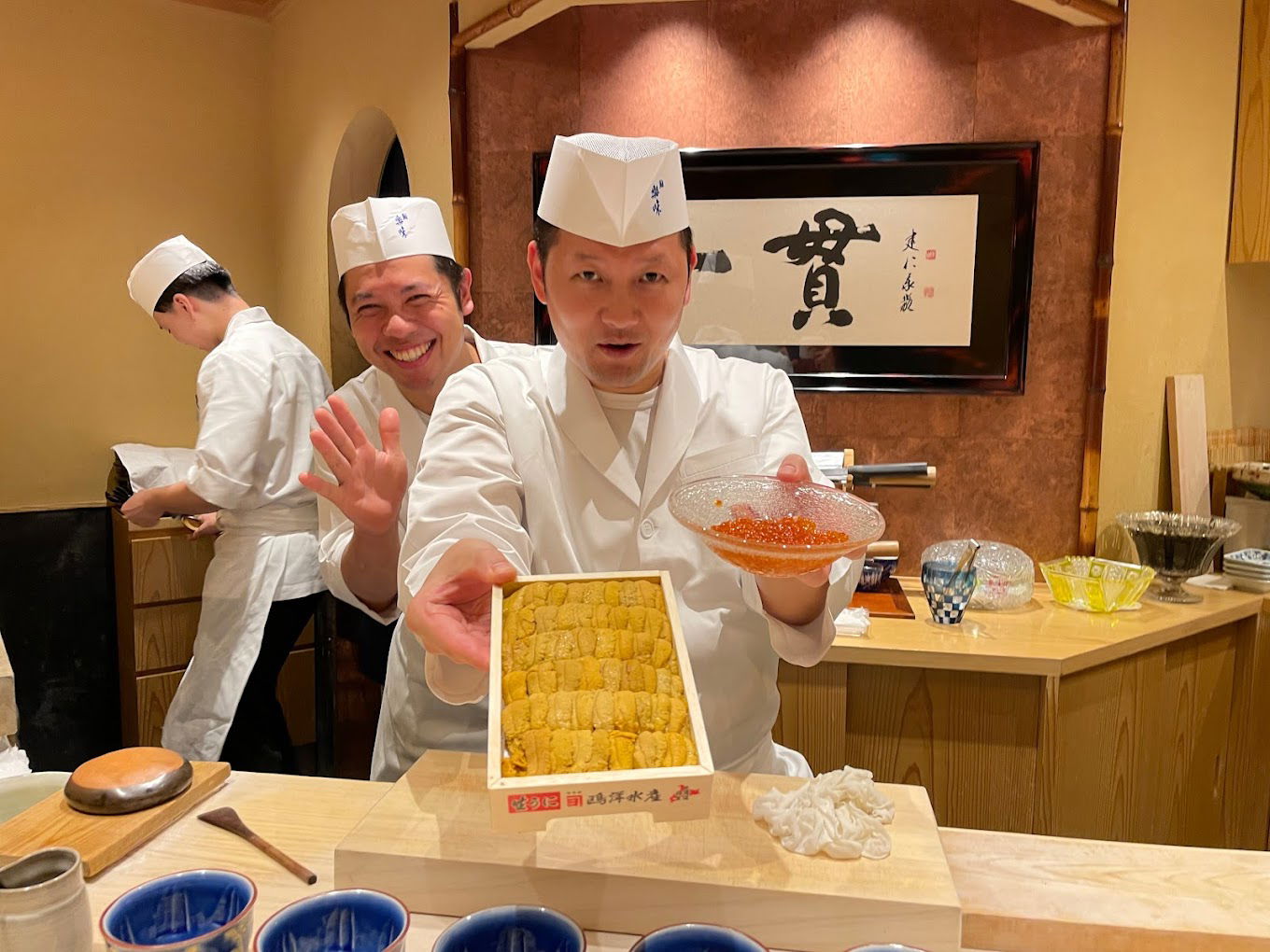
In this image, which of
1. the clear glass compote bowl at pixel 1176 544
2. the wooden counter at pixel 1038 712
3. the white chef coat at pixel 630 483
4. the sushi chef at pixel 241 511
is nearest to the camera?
the white chef coat at pixel 630 483

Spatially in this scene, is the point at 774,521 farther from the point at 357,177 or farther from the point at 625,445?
the point at 357,177

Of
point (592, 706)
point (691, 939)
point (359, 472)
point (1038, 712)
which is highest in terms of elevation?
point (359, 472)

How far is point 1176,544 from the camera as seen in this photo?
2.58 m

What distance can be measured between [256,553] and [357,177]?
68.9 inches

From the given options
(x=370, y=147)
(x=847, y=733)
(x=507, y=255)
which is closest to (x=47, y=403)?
(x=370, y=147)

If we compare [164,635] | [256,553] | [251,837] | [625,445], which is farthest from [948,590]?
[164,635]

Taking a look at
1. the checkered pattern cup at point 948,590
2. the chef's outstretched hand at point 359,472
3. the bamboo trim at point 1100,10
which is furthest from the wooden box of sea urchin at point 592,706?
the bamboo trim at point 1100,10

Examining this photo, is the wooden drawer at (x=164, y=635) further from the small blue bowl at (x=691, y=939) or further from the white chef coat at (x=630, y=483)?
the small blue bowl at (x=691, y=939)

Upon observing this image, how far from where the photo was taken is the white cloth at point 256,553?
2.84 metres

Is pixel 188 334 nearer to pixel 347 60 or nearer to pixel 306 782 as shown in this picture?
pixel 347 60

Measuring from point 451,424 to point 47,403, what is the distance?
2.81 meters

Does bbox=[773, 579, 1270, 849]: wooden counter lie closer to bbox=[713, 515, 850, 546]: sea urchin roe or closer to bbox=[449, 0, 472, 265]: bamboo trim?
bbox=[713, 515, 850, 546]: sea urchin roe

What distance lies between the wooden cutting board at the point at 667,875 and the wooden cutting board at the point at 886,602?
5.07 feet

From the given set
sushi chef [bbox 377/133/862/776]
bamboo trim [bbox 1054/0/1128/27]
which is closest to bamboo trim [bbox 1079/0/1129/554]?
bamboo trim [bbox 1054/0/1128/27]
